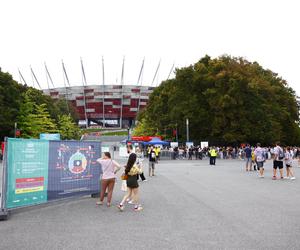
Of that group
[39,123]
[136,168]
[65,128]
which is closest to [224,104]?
[39,123]

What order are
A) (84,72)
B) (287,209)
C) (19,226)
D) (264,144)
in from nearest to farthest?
(19,226) < (287,209) < (264,144) < (84,72)

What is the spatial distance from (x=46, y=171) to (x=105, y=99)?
12880cm

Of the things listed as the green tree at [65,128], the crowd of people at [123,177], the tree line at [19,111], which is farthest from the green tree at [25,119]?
the crowd of people at [123,177]

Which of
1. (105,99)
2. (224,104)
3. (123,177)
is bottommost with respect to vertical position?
(123,177)

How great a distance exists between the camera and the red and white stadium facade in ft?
445

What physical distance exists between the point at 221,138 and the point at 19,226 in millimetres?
46345

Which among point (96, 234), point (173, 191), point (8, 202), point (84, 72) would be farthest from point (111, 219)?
point (84, 72)

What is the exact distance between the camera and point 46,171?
10.6 m

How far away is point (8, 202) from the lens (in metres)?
9.26

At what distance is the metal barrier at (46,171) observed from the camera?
30.7ft

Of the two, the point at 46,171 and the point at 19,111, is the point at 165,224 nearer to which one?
the point at 46,171

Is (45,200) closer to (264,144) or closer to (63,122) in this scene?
(264,144)

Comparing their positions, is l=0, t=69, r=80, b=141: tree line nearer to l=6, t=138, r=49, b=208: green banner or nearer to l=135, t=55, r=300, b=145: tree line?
l=135, t=55, r=300, b=145: tree line

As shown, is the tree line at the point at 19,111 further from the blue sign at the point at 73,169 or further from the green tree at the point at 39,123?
the blue sign at the point at 73,169
